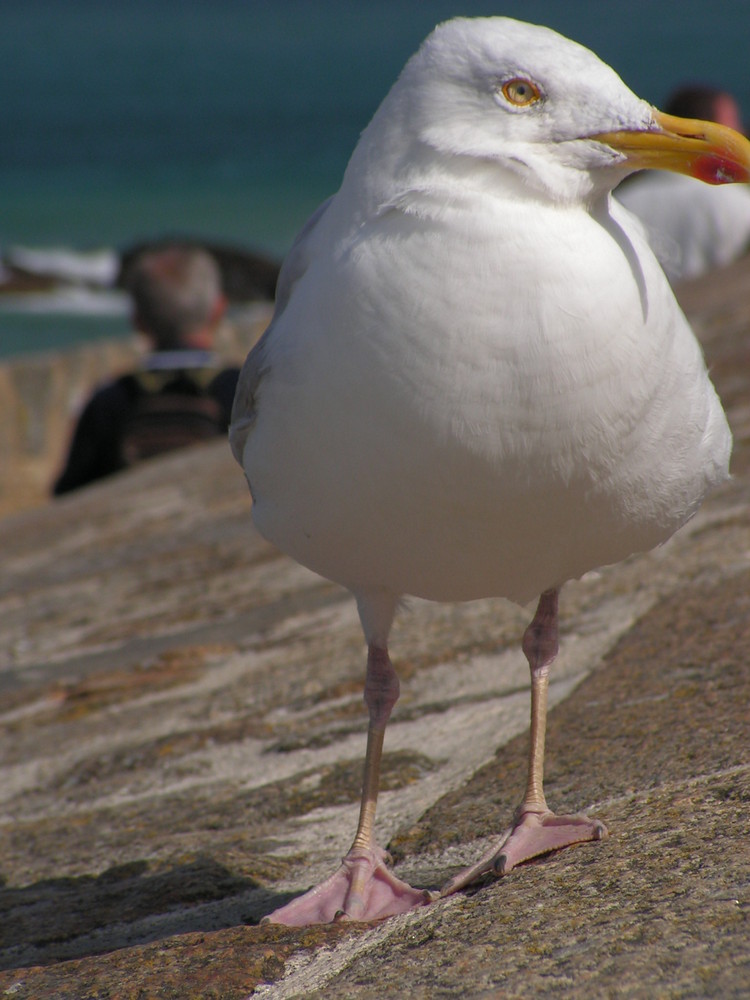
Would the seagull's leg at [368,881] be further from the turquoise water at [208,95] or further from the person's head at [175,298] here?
the turquoise water at [208,95]

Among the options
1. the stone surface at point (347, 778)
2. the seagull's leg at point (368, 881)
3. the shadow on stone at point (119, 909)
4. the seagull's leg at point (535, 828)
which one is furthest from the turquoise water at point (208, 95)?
the seagull's leg at point (535, 828)

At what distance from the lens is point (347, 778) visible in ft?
12.2

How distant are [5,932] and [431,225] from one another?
6.35ft

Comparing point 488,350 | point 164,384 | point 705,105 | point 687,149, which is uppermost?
point 687,149

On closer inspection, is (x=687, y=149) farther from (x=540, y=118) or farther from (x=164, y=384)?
(x=164, y=384)

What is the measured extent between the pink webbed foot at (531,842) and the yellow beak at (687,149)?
1.39 m

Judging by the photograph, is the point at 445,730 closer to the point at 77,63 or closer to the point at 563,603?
the point at 563,603

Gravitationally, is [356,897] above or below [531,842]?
below

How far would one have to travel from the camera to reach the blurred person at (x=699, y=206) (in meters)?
7.81

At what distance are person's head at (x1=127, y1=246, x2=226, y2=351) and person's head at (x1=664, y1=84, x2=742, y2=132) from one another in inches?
122

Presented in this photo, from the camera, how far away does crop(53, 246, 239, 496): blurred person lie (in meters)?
7.03

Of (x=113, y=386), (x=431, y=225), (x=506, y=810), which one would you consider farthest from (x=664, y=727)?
(x=113, y=386)

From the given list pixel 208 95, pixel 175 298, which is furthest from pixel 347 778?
pixel 208 95

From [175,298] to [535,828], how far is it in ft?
16.7
